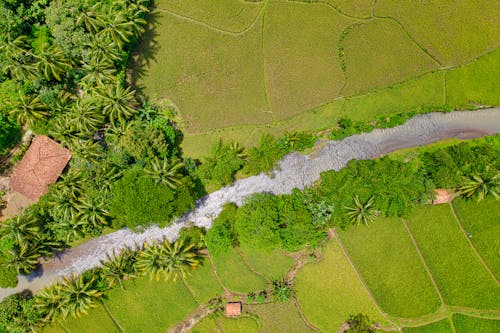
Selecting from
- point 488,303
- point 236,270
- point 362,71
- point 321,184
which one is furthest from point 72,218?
point 488,303

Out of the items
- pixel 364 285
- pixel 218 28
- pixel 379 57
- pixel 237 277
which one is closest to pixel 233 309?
pixel 237 277

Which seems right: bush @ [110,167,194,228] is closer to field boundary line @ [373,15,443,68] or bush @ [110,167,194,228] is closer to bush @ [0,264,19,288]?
bush @ [0,264,19,288]

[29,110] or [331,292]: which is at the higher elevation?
[29,110]

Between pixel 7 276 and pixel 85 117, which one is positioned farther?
pixel 7 276

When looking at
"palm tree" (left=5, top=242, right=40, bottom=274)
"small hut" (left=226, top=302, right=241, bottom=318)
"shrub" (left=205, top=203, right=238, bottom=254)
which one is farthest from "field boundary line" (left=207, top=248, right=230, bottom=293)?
"palm tree" (left=5, top=242, right=40, bottom=274)

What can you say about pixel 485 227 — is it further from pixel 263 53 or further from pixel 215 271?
pixel 263 53

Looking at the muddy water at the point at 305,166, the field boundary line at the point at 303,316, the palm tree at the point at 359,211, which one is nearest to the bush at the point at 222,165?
the muddy water at the point at 305,166

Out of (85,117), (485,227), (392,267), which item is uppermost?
(85,117)

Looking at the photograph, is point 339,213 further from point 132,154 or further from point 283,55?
point 132,154
